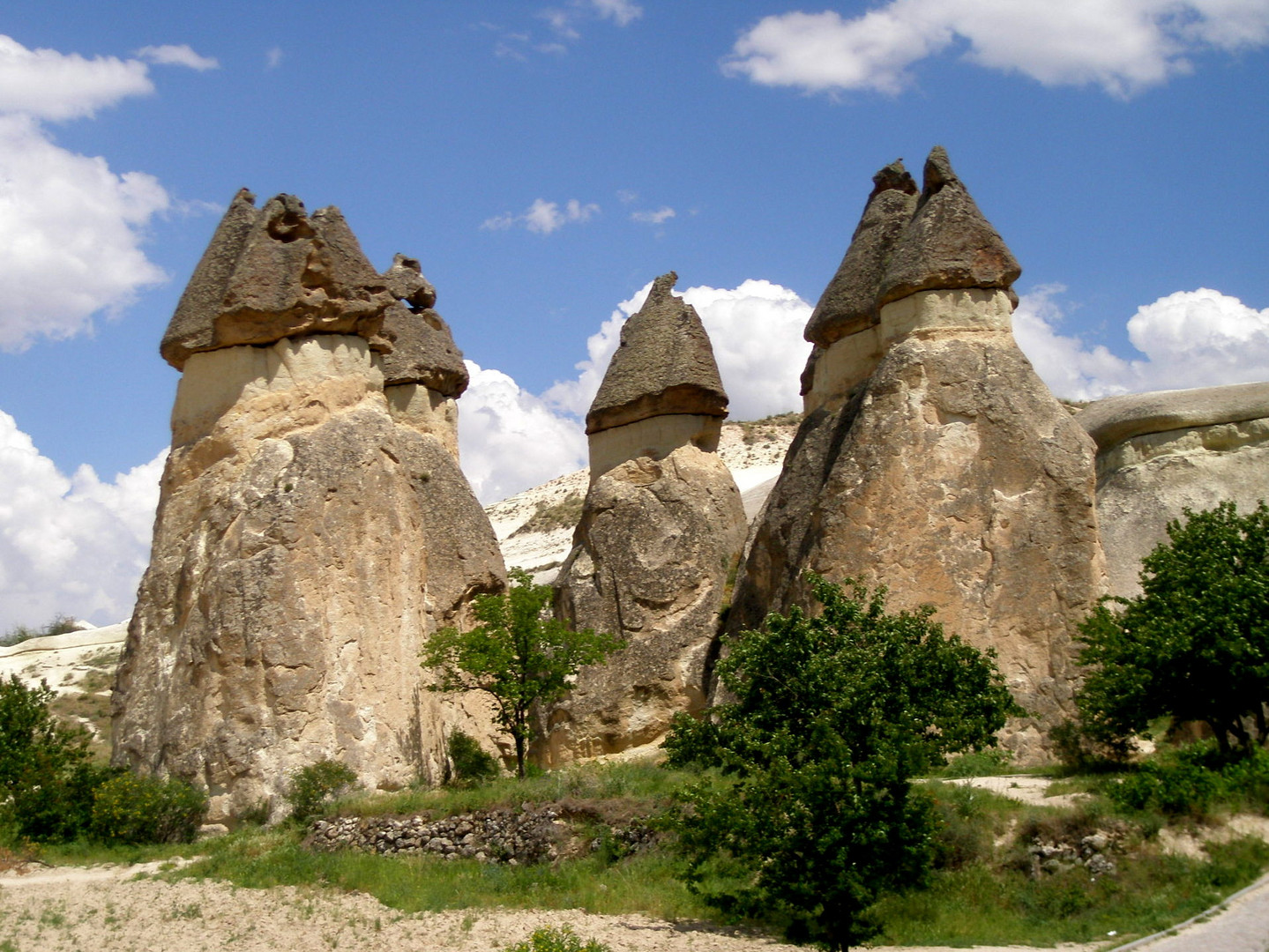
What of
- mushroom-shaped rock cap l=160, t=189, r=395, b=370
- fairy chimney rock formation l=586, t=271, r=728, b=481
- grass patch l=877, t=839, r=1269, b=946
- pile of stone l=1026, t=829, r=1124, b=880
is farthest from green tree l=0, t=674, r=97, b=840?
pile of stone l=1026, t=829, r=1124, b=880

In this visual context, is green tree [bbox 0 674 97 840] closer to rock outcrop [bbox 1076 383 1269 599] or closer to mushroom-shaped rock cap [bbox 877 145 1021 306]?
mushroom-shaped rock cap [bbox 877 145 1021 306]

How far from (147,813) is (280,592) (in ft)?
8.62

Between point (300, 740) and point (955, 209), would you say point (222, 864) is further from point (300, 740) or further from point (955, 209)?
point (955, 209)

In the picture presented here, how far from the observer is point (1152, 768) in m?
11.6

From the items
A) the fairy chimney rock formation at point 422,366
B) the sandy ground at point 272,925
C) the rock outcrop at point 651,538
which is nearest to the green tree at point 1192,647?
the sandy ground at point 272,925

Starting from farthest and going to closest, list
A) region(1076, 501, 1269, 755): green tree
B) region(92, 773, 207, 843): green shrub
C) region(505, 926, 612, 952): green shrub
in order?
→ region(92, 773, 207, 843): green shrub, region(1076, 501, 1269, 755): green tree, region(505, 926, 612, 952): green shrub

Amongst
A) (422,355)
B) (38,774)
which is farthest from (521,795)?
(422,355)

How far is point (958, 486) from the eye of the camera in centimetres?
1527

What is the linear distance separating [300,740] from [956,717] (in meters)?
7.30

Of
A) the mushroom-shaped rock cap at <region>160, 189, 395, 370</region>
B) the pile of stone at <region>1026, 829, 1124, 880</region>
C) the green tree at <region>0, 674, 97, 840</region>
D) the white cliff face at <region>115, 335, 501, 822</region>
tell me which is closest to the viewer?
the pile of stone at <region>1026, 829, 1124, 880</region>

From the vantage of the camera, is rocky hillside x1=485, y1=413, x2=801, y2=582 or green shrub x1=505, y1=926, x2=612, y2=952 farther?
rocky hillside x1=485, y1=413, x2=801, y2=582

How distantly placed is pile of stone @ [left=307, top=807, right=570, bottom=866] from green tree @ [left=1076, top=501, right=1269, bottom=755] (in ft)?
17.7

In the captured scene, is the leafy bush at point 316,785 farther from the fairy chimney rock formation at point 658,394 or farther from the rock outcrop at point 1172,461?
the rock outcrop at point 1172,461

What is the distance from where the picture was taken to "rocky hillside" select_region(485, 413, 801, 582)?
43906mm
